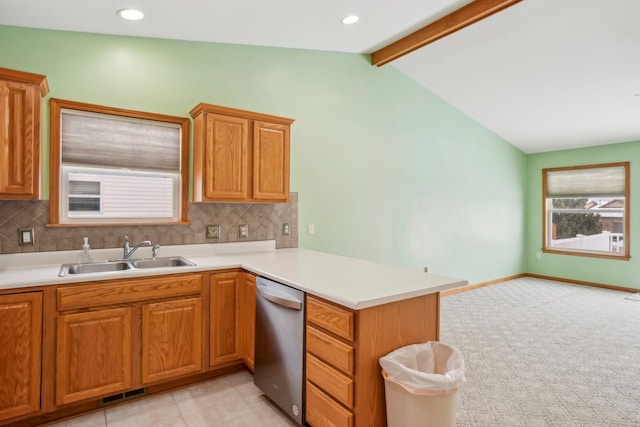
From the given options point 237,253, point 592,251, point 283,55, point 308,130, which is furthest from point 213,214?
point 592,251

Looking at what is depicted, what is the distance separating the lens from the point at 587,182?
6.02m

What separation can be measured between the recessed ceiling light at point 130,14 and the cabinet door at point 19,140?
771mm

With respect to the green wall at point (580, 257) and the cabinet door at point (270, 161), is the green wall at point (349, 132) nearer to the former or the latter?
the cabinet door at point (270, 161)

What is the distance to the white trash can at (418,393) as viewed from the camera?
1632 millimetres

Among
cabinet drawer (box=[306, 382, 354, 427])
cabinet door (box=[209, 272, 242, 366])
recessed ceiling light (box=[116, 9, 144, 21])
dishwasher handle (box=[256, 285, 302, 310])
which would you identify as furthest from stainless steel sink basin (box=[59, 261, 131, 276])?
recessed ceiling light (box=[116, 9, 144, 21])

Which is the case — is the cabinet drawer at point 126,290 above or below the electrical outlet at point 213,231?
below

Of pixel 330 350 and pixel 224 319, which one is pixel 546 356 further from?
pixel 224 319

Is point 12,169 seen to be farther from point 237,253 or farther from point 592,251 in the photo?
point 592,251

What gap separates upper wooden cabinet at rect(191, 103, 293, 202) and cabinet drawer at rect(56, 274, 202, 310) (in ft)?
2.40

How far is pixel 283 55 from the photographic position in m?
3.63

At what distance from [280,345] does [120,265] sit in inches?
57.7

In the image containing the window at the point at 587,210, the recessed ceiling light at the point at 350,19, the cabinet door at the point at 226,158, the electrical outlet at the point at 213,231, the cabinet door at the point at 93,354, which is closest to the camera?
the cabinet door at the point at 93,354

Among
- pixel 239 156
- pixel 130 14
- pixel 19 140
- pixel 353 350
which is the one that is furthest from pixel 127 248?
pixel 353 350

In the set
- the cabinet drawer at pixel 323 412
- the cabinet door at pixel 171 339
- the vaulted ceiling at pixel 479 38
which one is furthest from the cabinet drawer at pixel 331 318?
the vaulted ceiling at pixel 479 38
